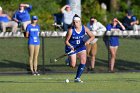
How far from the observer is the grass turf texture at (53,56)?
22656 millimetres

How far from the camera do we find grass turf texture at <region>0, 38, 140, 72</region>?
2266cm

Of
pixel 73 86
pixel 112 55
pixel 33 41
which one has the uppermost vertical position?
pixel 33 41

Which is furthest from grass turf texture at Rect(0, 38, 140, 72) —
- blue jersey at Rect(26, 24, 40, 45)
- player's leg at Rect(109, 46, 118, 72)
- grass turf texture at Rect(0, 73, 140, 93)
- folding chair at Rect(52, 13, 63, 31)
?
grass turf texture at Rect(0, 73, 140, 93)

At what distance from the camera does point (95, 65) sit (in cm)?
2272

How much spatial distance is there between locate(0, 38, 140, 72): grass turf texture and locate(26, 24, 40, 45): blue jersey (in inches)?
55.0

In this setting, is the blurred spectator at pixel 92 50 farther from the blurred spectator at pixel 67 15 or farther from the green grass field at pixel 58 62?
the blurred spectator at pixel 67 15

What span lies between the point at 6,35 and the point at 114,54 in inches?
148

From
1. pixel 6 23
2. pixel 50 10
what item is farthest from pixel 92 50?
pixel 50 10

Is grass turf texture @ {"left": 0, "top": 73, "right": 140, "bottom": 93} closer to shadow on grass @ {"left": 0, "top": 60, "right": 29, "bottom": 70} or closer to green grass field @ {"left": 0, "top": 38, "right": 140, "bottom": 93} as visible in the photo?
green grass field @ {"left": 0, "top": 38, "right": 140, "bottom": 93}

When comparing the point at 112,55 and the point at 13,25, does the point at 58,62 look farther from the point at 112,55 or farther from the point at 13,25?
the point at 13,25

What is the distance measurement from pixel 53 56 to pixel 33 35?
2.34 m

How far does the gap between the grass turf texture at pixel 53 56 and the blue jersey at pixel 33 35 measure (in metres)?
1.40

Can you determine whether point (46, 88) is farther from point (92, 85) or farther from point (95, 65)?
point (95, 65)

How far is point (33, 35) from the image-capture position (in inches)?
836
